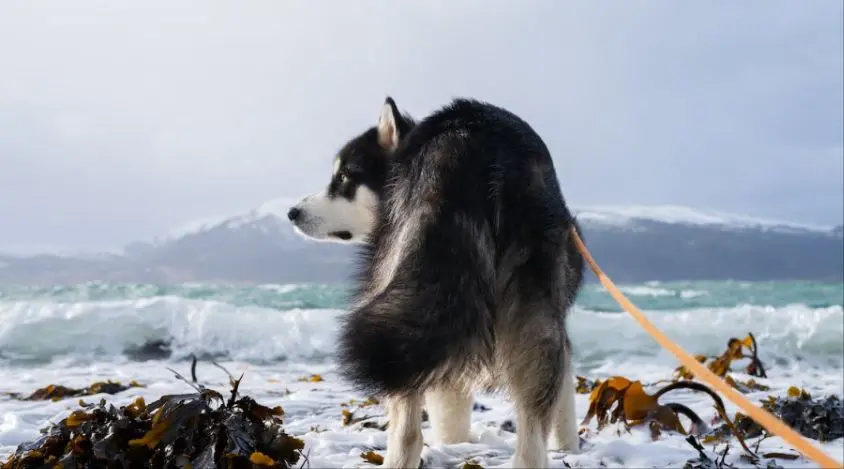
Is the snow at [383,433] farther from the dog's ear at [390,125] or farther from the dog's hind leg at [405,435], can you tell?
the dog's ear at [390,125]

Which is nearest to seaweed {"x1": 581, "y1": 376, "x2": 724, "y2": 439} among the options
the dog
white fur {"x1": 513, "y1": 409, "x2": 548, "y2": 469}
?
the dog

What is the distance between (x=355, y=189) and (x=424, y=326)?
1916mm

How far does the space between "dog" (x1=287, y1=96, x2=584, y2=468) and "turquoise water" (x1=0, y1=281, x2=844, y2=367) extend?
4143mm

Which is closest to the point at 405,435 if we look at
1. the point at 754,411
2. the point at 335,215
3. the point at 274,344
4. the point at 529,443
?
the point at 529,443

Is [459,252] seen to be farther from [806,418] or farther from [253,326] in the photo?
[253,326]

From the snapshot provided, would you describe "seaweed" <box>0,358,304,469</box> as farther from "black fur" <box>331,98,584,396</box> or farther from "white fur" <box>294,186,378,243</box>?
"white fur" <box>294,186,378,243</box>

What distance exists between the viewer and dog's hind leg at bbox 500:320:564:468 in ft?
7.33

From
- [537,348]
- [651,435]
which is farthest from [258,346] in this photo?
[537,348]

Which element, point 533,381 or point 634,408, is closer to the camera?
point 533,381

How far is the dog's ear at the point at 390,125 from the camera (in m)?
3.12

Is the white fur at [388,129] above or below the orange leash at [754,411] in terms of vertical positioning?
above

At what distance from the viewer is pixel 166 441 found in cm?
211

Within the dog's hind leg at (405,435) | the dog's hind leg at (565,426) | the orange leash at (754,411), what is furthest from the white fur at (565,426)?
the orange leash at (754,411)

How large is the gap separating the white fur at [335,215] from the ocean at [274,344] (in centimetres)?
39
